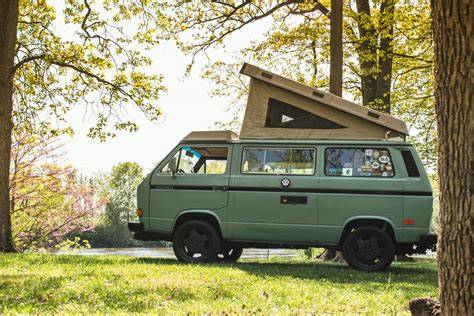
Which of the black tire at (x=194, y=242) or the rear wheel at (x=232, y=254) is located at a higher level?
the black tire at (x=194, y=242)

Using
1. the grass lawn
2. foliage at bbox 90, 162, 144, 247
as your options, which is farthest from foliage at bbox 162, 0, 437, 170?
foliage at bbox 90, 162, 144, 247

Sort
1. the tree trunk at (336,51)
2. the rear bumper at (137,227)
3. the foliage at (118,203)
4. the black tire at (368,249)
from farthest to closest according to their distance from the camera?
the foliage at (118,203)
the tree trunk at (336,51)
the rear bumper at (137,227)
the black tire at (368,249)

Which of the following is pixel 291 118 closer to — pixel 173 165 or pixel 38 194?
pixel 173 165

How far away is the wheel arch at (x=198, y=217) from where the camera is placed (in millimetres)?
9989

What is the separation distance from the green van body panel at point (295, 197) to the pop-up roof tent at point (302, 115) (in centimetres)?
20

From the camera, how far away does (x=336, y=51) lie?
1330cm

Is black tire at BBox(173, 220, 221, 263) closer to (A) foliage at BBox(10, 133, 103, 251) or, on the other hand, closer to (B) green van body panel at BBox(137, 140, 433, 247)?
(B) green van body panel at BBox(137, 140, 433, 247)

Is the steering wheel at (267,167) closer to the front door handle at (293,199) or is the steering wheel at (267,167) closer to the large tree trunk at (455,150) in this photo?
the front door handle at (293,199)

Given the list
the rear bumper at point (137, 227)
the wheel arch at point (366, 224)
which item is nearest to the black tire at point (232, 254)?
the rear bumper at point (137, 227)

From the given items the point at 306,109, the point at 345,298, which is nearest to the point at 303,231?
the point at 306,109

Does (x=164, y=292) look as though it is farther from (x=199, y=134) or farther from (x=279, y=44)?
(x=279, y=44)

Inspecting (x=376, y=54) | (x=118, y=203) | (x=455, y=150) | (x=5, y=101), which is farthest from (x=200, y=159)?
(x=118, y=203)

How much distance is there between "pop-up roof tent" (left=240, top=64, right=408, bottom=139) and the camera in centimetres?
968

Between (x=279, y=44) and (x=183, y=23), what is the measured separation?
10.6ft
